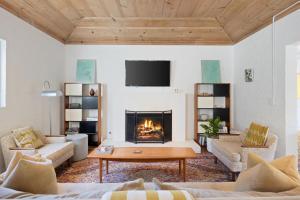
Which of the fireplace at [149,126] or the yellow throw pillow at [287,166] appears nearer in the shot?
the yellow throw pillow at [287,166]

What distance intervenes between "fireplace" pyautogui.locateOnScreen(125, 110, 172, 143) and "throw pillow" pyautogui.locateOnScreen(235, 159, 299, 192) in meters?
4.55

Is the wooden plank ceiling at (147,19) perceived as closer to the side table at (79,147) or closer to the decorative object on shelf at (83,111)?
the decorative object on shelf at (83,111)

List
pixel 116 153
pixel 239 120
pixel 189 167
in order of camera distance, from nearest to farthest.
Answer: pixel 116 153, pixel 189 167, pixel 239 120

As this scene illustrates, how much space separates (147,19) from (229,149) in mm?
3335

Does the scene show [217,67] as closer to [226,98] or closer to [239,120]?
[226,98]

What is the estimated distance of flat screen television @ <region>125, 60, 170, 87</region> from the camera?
6594 millimetres

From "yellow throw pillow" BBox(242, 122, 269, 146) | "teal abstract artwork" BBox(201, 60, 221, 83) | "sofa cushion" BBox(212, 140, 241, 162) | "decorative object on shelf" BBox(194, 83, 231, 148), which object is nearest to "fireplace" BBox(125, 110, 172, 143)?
"decorative object on shelf" BBox(194, 83, 231, 148)

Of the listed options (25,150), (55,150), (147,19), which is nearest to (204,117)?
(147,19)

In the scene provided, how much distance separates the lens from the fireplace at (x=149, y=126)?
20.7 feet

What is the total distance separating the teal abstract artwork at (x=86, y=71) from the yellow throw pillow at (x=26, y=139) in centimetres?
240

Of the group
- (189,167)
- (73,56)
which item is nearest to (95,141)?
(73,56)

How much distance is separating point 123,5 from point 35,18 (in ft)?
5.44

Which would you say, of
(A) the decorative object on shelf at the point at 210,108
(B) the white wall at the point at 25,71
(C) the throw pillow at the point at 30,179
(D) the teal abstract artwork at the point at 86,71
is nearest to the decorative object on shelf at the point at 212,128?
(A) the decorative object on shelf at the point at 210,108

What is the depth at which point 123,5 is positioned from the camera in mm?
4852
